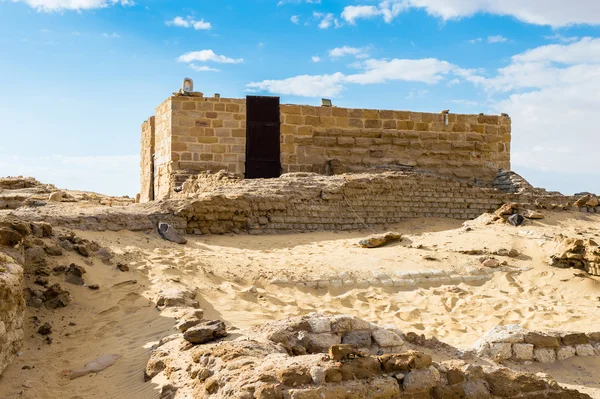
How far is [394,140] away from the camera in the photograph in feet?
55.4

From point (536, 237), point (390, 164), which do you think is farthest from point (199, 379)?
point (390, 164)

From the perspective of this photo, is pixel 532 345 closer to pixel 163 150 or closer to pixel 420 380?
pixel 420 380

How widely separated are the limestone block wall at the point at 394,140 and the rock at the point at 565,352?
410 inches

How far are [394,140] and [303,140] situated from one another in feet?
8.83

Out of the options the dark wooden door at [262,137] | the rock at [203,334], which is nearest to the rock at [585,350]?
the rock at [203,334]

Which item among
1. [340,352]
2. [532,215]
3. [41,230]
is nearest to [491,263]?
[532,215]

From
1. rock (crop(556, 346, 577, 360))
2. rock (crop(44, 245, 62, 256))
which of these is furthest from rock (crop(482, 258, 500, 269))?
rock (crop(44, 245, 62, 256))

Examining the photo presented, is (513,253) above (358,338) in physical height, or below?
above

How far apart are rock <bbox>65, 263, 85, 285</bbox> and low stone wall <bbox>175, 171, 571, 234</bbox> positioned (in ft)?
12.5

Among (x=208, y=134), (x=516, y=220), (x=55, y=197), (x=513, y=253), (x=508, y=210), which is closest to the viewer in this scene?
(x=513, y=253)

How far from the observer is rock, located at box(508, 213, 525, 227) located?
12141 millimetres

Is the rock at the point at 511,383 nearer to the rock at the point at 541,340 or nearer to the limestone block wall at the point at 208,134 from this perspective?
the rock at the point at 541,340

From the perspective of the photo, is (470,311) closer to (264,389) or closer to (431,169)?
(264,389)

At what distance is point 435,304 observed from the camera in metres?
8.69
